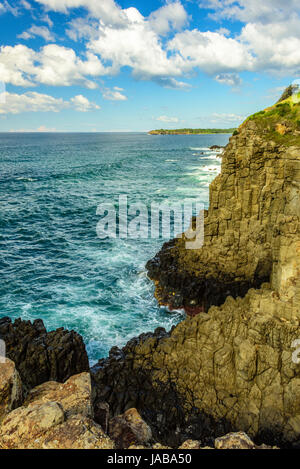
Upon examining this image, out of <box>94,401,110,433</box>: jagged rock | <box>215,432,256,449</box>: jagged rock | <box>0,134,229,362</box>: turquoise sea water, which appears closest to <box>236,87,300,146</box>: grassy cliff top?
<box>0,134,229,362</box>: turquoise sea water

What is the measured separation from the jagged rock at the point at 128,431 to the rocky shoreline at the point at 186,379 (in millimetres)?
41

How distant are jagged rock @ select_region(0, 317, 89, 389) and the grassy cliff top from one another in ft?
70.1

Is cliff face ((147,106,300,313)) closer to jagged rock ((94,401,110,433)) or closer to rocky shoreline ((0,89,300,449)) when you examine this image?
rocky shoreline ((0,89,300,449))

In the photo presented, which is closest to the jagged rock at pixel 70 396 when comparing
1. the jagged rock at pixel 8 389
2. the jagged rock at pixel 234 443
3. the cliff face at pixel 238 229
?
the jagged rock at pixel 8 389

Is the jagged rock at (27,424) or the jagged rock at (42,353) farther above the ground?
the jagged rock at (27,424)

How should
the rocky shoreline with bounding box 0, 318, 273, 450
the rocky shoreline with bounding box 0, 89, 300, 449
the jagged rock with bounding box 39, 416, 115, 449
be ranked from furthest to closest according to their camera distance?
the rocky shoreline with bounding box 0, 89, 300, 449 → the rocky shoreline with bounding box 0, 318, 273, 450 → the jagged rock with bounding box 39, 416, 115, 449

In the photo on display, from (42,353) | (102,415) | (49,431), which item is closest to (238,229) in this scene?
(42,353)

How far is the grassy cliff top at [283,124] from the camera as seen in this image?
24.2m

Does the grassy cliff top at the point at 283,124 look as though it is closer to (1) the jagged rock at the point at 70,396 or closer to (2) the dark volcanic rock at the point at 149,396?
(2) the dark volcanic rock at the point at 149,396

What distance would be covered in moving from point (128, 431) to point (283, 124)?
960 inches

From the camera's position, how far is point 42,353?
16.9 metres

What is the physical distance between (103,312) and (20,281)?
9893 mm

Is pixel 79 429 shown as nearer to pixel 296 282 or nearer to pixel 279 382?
pixel 279 382

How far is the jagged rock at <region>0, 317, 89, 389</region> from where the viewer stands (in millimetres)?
16609
